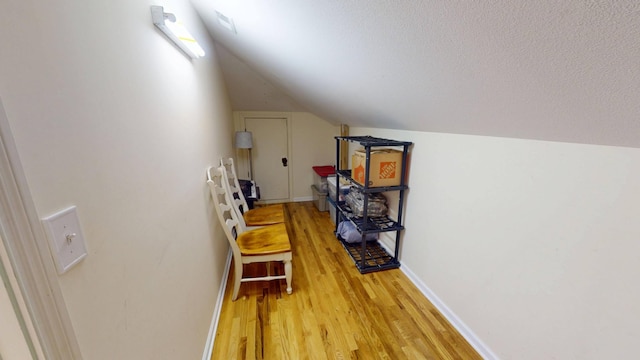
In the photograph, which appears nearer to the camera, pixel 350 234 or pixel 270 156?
pixel 350 234

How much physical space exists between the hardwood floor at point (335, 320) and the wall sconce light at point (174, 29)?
181 cm

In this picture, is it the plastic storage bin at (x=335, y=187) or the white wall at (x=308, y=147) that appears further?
the white wall at (x=308, y=147)

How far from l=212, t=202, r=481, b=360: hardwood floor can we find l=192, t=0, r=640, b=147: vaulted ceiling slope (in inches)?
54.2

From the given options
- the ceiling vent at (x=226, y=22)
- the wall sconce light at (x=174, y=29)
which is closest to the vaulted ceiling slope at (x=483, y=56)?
the ceiling vent at (x=226, y=22)

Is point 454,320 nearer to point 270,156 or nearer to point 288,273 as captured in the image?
point 288,273

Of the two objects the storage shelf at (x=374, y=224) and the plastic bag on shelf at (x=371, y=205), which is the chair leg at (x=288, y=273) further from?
the plastic bag on shelf at (x=371, y=205)

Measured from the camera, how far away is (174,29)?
1.17 m

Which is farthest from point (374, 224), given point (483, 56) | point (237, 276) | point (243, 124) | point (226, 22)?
point (243, 124)

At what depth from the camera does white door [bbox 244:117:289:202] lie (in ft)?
13.5

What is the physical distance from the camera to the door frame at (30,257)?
1.33 feet

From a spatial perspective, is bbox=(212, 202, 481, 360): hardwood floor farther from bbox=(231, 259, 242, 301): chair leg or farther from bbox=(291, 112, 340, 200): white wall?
bbox=(291, 112, 340, 200): white wall

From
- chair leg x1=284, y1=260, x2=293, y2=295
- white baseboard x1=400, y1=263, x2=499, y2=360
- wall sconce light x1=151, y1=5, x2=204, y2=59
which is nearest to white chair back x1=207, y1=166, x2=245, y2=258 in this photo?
chair leg x1=284, y1=260, x2=293, y2=295

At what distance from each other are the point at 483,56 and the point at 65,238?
1.23 metres

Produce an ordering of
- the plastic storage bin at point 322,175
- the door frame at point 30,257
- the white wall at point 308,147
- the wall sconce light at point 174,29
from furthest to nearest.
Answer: the white wall at point 308,147
the plastic storage bin at point 322,175
the wall sconce light at point 174,29
the door frame at point 30,257
